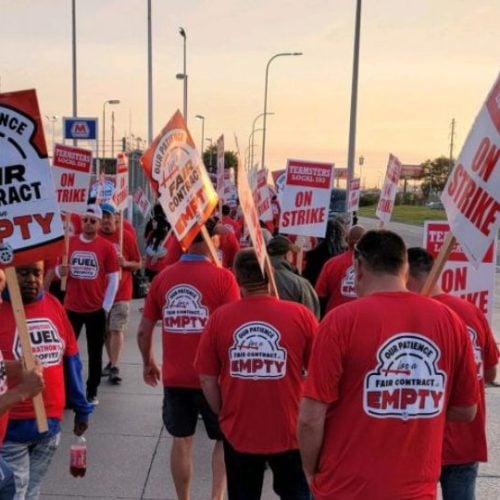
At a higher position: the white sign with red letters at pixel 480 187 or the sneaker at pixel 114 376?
the white sign with red letters at pixel 480 187

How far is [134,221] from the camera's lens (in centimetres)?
1906

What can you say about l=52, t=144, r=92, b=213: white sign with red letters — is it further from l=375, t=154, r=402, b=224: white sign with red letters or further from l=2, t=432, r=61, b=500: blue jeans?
l=2, t=432, r=61, b=500: blue jeans

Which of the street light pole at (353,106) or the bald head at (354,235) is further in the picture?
the street light pole at (353,106)

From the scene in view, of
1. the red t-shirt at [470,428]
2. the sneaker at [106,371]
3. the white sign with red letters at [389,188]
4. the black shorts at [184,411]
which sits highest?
the white sign with red letters at [389,188]

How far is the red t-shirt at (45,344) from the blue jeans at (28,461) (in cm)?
13

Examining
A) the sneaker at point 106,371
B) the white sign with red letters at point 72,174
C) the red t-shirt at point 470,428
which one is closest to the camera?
the red t-shirt at point 470,428

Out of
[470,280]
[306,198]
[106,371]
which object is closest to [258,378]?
[470,280]

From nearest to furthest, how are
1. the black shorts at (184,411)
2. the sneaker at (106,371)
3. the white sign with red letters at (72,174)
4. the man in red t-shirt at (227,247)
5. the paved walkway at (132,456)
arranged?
the black shorts at (184,411) → the paved walkway at (132,456) → the sneaker at (106,371) → the white sign with red letters at (72,174) → the man in red t-shirt at (227,247)

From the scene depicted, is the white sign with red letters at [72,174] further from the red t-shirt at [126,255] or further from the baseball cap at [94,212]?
the baseball cap at [94,212]

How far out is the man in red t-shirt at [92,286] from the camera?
6.74 meters

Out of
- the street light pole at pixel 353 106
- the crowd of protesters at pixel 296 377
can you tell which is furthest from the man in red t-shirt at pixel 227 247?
the street light pole at pixel 353 106

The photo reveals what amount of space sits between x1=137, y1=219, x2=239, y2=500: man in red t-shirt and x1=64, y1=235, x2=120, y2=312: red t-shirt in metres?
2.37

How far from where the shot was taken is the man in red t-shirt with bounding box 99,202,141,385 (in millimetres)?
7496

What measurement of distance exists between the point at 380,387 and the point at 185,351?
6.80 ft
